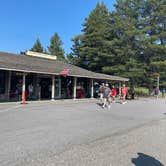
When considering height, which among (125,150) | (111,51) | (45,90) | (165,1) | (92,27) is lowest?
(125,150)

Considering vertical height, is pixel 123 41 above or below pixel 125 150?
above

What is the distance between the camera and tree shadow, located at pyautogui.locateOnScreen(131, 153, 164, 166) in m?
5.94

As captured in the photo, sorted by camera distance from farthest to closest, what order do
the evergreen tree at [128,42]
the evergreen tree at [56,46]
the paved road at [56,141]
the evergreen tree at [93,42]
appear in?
the evergreen tree at [56,46] → the evergreen tree at [93,42] → the evergreen tree at [128,42] → the paved road at [56,141]

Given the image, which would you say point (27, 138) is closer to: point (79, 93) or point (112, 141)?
point (112, 141)

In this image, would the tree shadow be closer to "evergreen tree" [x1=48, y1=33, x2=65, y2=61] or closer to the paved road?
the paved road

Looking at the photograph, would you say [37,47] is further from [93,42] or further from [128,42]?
[128,42]

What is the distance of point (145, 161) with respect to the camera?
6.16 meters

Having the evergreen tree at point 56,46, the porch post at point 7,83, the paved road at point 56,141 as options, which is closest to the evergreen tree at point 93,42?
the evergreen tree at point 56,46

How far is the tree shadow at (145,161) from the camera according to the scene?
5937mm

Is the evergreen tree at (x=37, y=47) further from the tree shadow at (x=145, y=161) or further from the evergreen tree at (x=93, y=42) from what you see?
the tree shadow at (x=145, y=161)

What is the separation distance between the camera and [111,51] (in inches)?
1735

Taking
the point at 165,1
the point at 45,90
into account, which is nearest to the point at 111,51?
the point at 165,1

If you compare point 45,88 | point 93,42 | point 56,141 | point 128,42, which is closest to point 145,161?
point 56,141

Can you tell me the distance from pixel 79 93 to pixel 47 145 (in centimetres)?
2176
